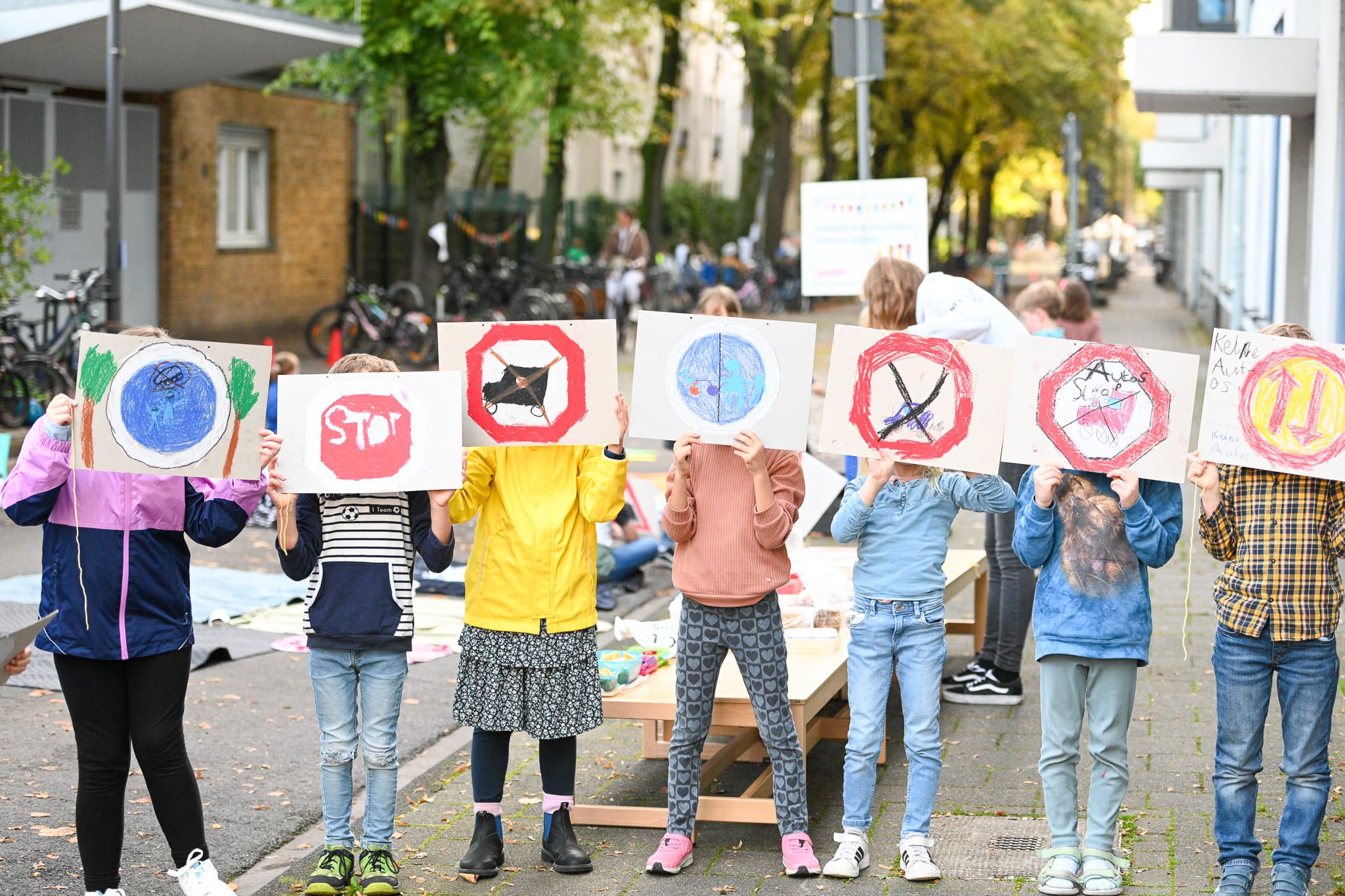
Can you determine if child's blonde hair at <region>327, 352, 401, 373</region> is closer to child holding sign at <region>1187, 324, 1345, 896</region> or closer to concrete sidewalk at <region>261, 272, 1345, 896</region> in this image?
concrete sidewalk at <region>261, 272, 1345, 896</region>

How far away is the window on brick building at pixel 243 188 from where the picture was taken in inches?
911

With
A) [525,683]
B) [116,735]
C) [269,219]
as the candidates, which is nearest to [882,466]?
[525,683]

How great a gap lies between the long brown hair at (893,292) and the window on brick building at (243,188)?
1823 centimetres

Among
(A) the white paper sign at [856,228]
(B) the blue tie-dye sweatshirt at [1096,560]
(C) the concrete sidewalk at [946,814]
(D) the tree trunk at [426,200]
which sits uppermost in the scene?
(D) the tree trunk at [426,200]

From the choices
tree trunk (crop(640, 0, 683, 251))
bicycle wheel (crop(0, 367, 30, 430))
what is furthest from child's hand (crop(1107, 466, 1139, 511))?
tree trunk (crop(640, 0, 683, 251))

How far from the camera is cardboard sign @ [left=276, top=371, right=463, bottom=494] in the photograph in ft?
16.1

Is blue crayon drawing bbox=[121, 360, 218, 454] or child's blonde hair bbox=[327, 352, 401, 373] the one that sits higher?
child's blonde hair bbox=[327, 352, 401, 373]

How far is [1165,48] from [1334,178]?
282cm

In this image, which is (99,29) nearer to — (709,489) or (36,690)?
(36,690)

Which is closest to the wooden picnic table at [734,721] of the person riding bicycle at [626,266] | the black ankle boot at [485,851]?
the black ankle boot at [485,851]

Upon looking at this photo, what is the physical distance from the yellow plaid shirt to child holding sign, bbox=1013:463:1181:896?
0.58ft

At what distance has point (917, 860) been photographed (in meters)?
5.11

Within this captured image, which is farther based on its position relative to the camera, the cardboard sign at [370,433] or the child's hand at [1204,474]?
the cardboard sign at [370,433]

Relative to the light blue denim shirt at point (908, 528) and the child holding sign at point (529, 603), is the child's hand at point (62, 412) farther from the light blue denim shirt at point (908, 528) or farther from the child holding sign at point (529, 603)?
the light blue denim shirt at point (908, 528)
